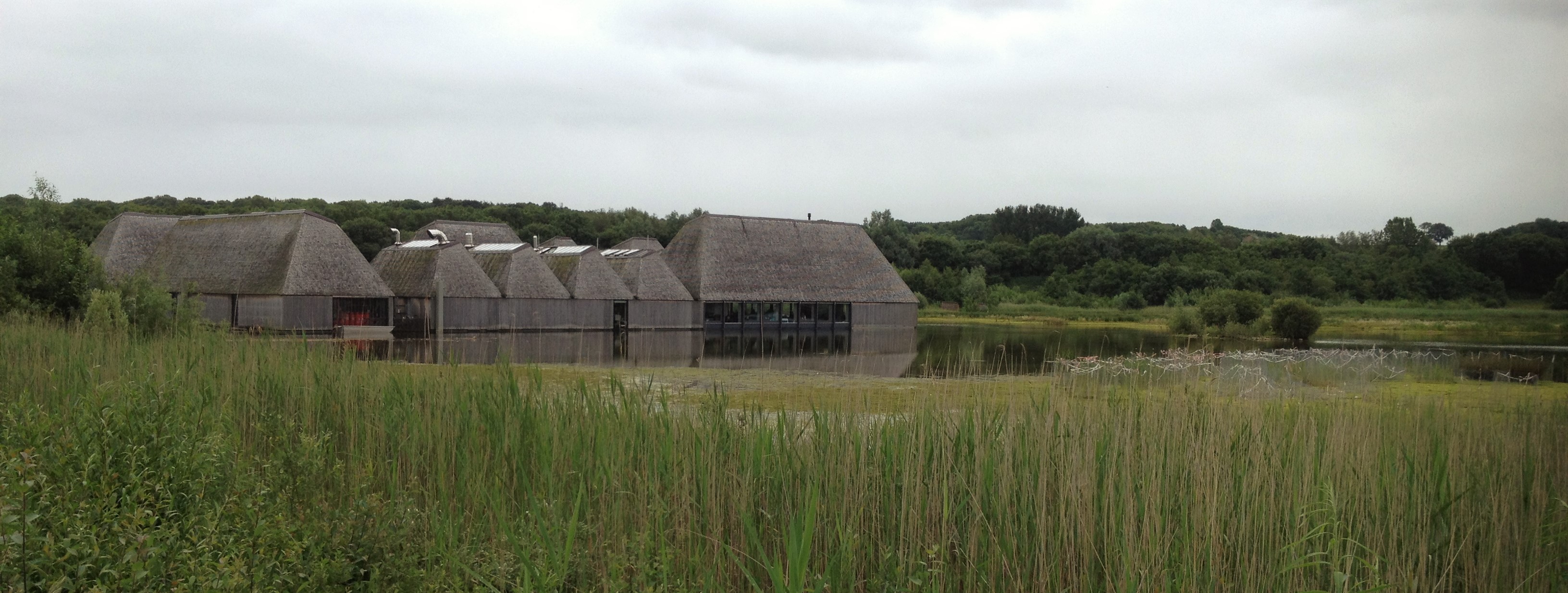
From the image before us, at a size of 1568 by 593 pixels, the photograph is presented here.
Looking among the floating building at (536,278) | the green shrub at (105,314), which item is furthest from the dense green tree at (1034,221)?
the green shrub at (105,314)

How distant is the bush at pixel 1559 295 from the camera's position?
15.7 feet

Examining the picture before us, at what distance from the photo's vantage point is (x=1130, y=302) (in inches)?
1802

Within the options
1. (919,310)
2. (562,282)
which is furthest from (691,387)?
(919,310)

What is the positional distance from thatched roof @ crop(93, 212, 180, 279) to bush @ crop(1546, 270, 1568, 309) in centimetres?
3499

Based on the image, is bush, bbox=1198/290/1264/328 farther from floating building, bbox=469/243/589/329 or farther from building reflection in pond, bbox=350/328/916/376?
floating building, bbox=469/243/589/329

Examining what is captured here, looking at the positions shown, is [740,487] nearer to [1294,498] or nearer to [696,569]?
[696,569]

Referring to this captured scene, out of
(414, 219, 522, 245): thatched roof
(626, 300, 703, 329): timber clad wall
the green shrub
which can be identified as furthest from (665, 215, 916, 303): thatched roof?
the green shrub

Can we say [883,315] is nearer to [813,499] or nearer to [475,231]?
[475,231]

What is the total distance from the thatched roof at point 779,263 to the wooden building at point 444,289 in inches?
343

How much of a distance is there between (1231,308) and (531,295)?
22.5m

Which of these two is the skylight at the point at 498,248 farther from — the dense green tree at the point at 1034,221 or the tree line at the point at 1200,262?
the dense green tree at the point at 1034,221

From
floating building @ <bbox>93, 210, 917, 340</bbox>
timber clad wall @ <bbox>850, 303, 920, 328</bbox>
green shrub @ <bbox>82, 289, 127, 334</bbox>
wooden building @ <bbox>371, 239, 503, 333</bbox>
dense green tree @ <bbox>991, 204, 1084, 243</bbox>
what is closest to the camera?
green shrub @ <bbox>82, 289, 127, 334</bbox>

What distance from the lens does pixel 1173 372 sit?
5418 millimetres

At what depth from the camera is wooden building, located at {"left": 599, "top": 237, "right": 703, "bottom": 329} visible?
36.6m
